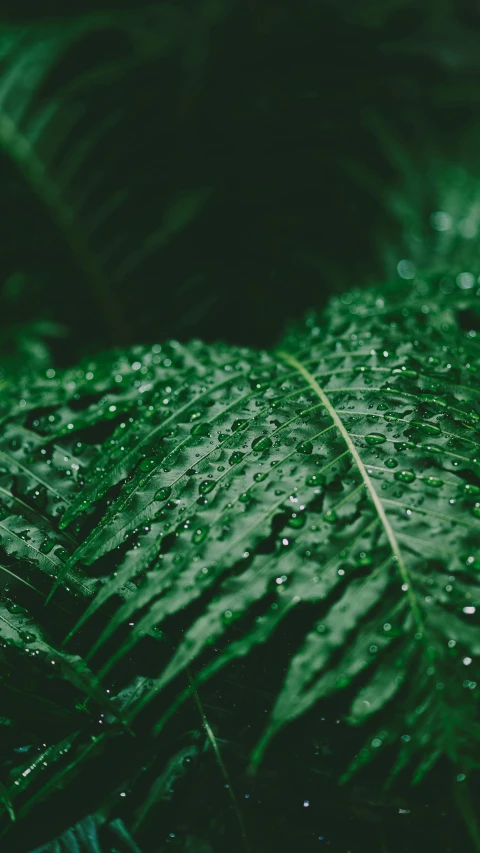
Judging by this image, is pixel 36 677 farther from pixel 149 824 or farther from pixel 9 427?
pixel 9 427

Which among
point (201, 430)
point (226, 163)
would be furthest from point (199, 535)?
point (226, 163)

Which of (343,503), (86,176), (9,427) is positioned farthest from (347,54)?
(343,503)

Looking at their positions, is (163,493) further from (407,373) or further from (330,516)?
(407,373)

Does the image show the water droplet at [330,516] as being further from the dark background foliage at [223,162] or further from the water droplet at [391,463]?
→ the dark background foliage at [223,162]

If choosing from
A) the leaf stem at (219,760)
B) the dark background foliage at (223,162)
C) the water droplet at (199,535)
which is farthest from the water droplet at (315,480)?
the dark background foliage at (223,162)

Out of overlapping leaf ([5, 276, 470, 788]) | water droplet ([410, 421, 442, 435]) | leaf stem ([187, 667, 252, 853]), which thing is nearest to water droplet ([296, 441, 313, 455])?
overlapping leaf ([5, 276, 470, 788])
